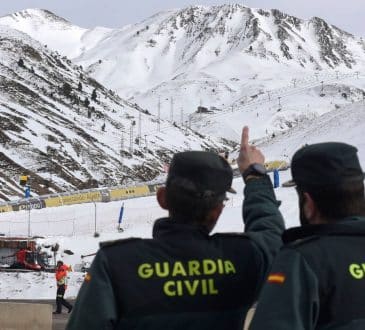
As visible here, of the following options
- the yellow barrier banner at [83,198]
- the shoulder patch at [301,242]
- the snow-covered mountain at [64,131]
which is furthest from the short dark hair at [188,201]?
the snow-covered mountain at [64,131]

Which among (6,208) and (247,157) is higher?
(6,208)

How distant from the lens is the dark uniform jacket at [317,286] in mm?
2723

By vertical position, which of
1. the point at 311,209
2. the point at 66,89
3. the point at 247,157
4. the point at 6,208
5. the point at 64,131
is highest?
the point at 66,89

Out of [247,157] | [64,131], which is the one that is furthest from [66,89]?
[247,157]

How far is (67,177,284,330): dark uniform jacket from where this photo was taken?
305 centimetres

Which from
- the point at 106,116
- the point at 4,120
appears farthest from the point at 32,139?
the point at 106,116

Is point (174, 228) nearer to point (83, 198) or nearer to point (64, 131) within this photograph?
point (83, 198)

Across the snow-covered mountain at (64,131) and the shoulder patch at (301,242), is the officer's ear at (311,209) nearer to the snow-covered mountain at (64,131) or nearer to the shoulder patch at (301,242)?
the shoulder patch at (301,242)

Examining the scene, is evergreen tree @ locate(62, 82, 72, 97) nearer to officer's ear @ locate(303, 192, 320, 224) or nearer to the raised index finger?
the raised index finger

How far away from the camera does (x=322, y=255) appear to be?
2832 mm

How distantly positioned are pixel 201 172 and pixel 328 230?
689 mm

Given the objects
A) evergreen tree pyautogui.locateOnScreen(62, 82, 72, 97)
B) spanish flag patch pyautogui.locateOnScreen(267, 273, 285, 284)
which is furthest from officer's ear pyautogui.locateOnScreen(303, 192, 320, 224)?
evergreen tree pyautogui.locateOnScreen(62, 82, 72, 97)

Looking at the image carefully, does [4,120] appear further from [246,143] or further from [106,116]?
[246,143]

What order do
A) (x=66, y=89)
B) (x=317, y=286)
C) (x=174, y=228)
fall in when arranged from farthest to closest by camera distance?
(x=66, y=89) → (x=174, y=228) → (x=317, y=286)
